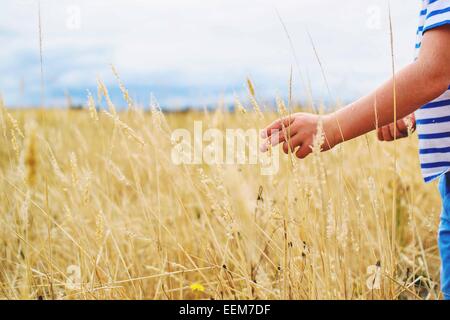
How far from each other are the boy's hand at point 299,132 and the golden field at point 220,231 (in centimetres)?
4

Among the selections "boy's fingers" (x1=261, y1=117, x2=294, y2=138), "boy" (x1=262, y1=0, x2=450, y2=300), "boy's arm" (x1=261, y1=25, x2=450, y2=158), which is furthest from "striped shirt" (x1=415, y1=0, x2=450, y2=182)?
"boy's fingers" (x1=261, y1=117, x2=294, y2=138)

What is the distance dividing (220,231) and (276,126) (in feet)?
2.84

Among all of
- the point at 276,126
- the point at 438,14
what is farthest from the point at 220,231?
the point at 438,14

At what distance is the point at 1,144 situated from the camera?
3609 millimetres

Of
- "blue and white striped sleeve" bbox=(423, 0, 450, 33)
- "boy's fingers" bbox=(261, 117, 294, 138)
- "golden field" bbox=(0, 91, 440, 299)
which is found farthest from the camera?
"golden field" bbox=(0, 91, 440, 299)

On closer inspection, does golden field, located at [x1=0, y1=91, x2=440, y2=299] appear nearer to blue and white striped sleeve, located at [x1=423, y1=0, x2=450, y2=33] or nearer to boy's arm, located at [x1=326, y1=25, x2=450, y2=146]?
Result: boy's arm, located at [x1=326, y1=25, x2=450, y2=146]

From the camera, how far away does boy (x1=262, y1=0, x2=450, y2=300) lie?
874 mm

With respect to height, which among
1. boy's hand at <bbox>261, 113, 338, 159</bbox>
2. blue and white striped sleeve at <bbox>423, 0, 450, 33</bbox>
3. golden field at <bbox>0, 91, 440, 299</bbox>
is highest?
blue and white striped sleeve at <bbox>423, 0, 450, 33</bbox>

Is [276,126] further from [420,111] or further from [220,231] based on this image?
[220,231]

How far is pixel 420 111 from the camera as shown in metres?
1.08

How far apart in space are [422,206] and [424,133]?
113cm
